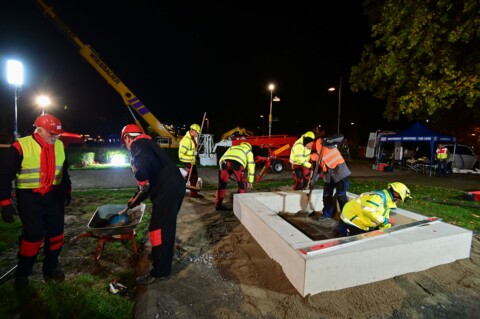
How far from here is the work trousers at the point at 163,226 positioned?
3127 millimetres

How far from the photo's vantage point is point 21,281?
2.95m

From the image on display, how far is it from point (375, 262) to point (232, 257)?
1765 millimetres

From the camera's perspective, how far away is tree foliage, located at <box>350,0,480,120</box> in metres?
7.59

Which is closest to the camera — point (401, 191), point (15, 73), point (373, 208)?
point (373, 208)

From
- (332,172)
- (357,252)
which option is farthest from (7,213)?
(332,172)

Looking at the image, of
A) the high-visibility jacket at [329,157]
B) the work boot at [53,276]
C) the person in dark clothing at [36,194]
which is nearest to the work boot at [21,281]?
the person in dark clothing at [36,194]

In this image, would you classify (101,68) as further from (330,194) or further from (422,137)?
(422,137)

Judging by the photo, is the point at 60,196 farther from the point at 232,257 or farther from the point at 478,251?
the point at 478,251

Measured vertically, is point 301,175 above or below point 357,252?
above

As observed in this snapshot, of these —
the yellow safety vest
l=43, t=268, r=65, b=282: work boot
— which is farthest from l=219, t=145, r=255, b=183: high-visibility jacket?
the yellow safety vest

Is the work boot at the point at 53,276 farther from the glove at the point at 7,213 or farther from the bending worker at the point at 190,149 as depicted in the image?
the bending worker at the point at 190,149

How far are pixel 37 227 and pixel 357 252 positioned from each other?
11.0 ft

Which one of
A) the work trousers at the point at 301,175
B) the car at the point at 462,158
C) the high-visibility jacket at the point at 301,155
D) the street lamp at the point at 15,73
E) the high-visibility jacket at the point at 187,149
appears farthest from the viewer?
the car at the point at 462,158

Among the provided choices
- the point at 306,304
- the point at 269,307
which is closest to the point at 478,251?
the point at 306,304
